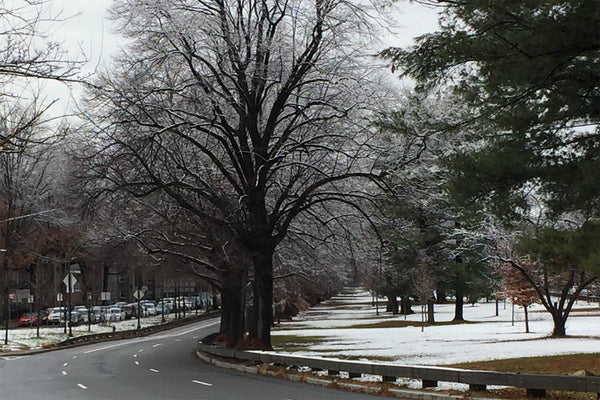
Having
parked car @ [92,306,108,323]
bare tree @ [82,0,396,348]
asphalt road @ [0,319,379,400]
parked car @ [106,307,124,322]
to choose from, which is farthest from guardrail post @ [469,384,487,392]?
parked car @ [106,307,124,322]

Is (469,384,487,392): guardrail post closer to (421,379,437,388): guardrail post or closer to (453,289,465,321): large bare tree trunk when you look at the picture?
(421,379,437,388): guardrail post

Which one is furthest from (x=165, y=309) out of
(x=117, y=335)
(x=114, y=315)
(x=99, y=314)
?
(x=117, y=335)

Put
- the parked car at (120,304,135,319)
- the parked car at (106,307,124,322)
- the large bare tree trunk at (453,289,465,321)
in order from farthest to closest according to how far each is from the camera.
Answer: the parked car at (120,304,135,319) < the parked car at (106,307,124,322) < the large bare tree trunk at (453,289,465,321)

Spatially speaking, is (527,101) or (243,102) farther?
(243,102)

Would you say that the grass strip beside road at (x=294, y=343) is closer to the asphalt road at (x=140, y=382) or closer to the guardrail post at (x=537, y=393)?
the asphalt road at (x=140, y=382)

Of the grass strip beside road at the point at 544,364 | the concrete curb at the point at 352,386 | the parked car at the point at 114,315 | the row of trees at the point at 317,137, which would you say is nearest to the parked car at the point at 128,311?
the parked car at the point at 114,315

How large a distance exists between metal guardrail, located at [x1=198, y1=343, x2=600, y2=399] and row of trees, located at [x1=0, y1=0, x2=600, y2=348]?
221 centimetres

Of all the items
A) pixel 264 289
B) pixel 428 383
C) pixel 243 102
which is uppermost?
pixel 243 102

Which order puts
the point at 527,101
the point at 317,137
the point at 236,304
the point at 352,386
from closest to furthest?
the point at 527,101 → the point at 352,386 → the point at 317,137 → the point at 236,304

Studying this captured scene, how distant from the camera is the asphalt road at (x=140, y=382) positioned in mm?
19641

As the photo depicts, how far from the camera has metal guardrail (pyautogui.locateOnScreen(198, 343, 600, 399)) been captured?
1505cm

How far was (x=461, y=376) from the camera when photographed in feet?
56.5

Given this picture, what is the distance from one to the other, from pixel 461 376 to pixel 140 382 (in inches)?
431

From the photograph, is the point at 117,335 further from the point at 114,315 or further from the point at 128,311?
the point at 128,311
